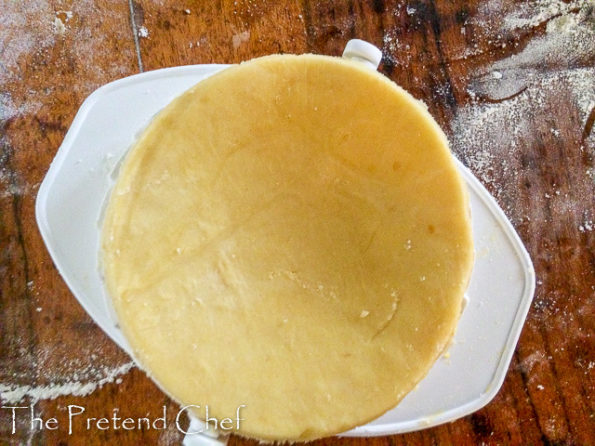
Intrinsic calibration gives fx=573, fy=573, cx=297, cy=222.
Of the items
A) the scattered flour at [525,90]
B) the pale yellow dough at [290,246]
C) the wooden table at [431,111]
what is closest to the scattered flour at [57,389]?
the wooden table at [431,111]

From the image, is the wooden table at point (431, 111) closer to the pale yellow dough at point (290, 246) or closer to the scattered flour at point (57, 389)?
the scattered flour at point (57, 389)

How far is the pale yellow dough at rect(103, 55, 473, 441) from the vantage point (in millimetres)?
736

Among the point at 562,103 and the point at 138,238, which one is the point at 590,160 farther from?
the point at 138,238

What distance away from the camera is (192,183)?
743 mm

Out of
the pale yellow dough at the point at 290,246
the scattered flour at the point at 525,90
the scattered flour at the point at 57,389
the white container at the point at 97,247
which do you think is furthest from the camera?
the scattered flour at the point at 525,90

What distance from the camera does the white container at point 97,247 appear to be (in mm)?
896

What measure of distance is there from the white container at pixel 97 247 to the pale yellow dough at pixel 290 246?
0.42ft

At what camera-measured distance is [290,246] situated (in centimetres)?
78

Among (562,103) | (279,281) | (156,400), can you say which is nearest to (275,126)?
(279,281)

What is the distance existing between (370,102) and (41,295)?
69 cm

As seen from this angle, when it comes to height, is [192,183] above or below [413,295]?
above

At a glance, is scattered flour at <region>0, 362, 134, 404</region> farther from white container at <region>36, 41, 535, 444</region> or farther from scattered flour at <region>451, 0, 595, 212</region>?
scattered flour at <region>451, 0, 595, 212</region>

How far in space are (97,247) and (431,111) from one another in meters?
0.68

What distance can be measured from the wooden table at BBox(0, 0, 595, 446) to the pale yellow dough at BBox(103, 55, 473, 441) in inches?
13.4
